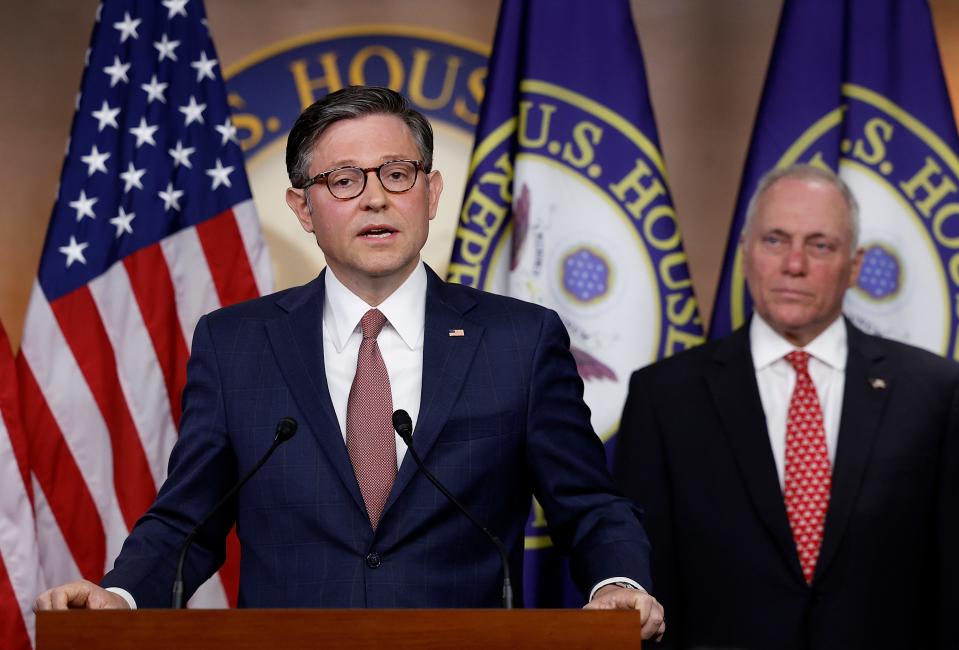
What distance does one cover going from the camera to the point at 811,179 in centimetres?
342

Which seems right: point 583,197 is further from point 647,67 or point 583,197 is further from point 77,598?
point 77,598

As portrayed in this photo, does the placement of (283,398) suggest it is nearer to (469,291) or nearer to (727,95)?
(469,291)

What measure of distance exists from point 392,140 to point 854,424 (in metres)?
1.53

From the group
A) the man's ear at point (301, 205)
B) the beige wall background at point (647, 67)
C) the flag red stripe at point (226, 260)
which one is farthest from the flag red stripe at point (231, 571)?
the man's ear at point (301, 205)

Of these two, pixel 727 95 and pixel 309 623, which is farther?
pixel 727 95

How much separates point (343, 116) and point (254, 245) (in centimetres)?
150

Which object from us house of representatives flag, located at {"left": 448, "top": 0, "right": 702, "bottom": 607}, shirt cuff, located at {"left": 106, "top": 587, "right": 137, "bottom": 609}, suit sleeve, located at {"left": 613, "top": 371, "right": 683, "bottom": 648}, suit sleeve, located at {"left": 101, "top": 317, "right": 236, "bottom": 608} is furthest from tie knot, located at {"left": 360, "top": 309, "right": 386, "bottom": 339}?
us house of representatives flag, located at {"left": 448, "top": 0, "right": 702, "bottom": 607}

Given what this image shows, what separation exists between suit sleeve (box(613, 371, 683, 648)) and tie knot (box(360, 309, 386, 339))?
1074mm

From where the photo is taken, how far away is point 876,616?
9.94 feet

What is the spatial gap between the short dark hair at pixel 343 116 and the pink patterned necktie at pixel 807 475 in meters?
1.36

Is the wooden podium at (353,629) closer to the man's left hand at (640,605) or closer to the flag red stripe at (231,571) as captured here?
the man's left hand at (640,605)

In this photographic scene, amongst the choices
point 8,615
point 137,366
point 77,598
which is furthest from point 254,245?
point 77,598

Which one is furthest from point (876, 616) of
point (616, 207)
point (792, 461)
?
point (616, 207)

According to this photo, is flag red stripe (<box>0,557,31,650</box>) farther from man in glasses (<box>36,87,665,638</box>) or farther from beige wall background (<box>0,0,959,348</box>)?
man in glasses (<box>36,87,665,638</box>)
